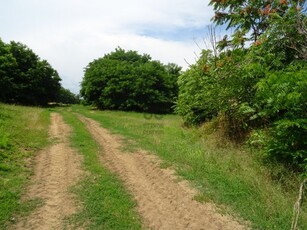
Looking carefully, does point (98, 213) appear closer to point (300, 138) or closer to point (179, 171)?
point (179, 171)

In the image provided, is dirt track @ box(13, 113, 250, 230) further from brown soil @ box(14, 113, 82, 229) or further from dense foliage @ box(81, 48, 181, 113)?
dense foliage @ box(81, 48, 181, 113)

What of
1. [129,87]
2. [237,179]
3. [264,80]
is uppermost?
[129,87]

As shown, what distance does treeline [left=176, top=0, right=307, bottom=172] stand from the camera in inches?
281

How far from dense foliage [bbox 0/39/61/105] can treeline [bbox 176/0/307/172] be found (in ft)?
86.4

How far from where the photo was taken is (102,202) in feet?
18.7

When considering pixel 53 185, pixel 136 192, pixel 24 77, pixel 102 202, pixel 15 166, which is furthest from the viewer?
pixel 24 77

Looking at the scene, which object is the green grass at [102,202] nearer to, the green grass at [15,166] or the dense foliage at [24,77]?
the green grass at [15,166]

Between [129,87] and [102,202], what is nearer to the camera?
[102,202]

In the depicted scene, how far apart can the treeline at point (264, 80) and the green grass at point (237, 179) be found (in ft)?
1.82

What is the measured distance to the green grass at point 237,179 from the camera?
542 centimetres

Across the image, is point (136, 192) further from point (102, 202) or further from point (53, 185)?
point (53, 185)

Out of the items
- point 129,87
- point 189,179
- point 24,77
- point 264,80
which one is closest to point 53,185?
point 189,179

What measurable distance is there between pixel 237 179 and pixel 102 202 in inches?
128

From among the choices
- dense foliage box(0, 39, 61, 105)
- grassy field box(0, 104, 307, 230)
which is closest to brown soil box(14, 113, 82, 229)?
grassy field box(0, 104, 307, 230)
